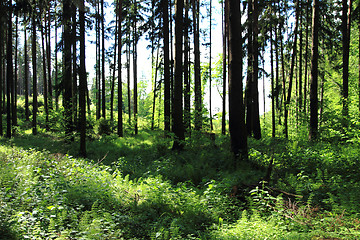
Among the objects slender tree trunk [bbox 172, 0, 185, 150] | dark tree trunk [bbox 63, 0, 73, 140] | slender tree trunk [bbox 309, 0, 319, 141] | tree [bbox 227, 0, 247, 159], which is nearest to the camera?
tree [bbox 227, 0, 247, 159]

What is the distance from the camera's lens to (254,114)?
14258 mm

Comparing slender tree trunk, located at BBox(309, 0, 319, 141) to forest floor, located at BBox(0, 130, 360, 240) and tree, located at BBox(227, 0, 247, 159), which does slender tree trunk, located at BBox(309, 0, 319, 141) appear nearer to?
forest floor, located at BBox(0, 130, 360, 240)

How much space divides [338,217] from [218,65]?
103 feet

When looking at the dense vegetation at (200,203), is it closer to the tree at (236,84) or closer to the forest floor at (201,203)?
the forest floor at (201,203)

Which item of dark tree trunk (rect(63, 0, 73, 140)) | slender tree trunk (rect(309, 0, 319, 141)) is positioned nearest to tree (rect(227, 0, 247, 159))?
slender tree trunk (rect(309, 0, 319, 141))

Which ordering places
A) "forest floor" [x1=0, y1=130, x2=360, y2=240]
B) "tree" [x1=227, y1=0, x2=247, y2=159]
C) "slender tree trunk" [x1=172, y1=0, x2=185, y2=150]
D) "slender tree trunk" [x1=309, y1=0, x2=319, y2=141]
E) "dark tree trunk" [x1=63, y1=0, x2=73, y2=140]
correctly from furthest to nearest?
"dark tree trunk" [x1=63, y1=0, x2=73, y2=140]
"slender tree trunk" [x1=309, y1=0, x2=319, y2=141]
"slender tree trunk" [x1=172, y1=0, x2=185, y2=150]
"tree" [x1=227, y1=0, x2=247, y2=159]
"forest floor" [x1=0, y1=130, x2=360, y2=240]

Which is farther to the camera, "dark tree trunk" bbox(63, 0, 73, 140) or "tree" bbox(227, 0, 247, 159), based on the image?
"dark tree trunk" bbox(63, 0, 73, 140)

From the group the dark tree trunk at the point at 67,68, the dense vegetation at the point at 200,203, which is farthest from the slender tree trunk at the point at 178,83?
the dark tree trunk at the point at 67,68

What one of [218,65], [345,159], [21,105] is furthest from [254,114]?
[21,105]

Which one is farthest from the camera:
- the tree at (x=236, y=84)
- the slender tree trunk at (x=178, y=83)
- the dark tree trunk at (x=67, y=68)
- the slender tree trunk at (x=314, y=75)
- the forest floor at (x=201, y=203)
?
the dark tree trunk at (x=67, y=68)

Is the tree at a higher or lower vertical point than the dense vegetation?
higher

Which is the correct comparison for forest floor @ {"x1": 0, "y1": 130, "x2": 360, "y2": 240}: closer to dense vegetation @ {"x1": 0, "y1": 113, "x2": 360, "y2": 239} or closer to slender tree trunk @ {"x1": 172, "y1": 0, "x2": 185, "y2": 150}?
dense vegetation @ {"x1": 0, "y1": 113, "x2": 360, "y2": 239}

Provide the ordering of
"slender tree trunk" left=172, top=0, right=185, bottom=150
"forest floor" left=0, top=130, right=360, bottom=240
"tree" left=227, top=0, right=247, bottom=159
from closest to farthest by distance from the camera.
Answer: "forest floor" left=0, top=130, right=360, bottom=240 < "tree" left=227, top=0, right=247, bottom=159 < "slender tree trunk" left=172, top=0, right=185, bottom=150

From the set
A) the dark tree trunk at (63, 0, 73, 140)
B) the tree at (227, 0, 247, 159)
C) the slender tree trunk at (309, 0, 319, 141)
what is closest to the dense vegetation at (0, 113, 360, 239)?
the tree at (227, 0, 247, 159)
